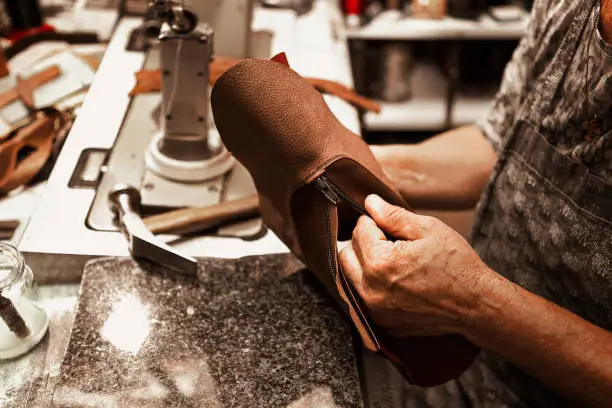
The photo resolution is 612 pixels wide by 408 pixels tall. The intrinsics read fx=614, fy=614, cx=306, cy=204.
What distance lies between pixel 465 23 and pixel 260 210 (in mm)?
1700

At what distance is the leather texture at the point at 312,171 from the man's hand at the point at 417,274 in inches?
1.4

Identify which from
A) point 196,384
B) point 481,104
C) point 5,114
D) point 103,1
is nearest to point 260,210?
point 196,384

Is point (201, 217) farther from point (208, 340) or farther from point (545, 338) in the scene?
point (545, 338)

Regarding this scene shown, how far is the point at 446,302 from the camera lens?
803mm

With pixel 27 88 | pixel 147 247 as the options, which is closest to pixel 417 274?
pixel 147 247

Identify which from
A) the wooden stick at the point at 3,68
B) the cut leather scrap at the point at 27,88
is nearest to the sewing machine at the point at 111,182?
the cut leather scrap at the point at 27,88

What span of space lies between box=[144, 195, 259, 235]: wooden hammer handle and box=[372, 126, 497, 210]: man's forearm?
29 centimetres

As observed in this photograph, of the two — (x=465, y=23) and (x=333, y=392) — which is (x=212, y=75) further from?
(x=465, y=23)

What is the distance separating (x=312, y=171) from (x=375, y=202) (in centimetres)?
11

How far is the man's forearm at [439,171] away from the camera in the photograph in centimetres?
122

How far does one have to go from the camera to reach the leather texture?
808 millimetres

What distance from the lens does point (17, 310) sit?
0.88m

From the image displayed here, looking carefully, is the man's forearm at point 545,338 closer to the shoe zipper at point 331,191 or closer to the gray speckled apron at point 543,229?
the gray speckled apron at point 543,229

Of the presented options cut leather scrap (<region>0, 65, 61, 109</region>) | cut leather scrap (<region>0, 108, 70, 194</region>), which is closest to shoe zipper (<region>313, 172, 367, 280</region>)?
cut leather scrap (<region>0, 108, 70, 194</region>)
